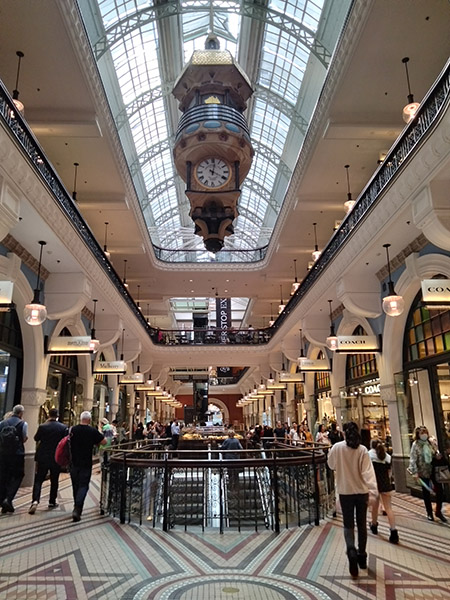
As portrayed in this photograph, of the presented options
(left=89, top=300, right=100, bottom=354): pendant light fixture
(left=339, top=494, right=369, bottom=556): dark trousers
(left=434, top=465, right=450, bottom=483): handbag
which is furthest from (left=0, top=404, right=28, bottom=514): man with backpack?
(left=434, top=465, right=450, bottom=483): handbag

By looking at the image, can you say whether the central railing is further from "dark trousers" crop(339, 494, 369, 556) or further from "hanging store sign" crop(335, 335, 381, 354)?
"hanging store sign" crop(335, 335, 381, 354)

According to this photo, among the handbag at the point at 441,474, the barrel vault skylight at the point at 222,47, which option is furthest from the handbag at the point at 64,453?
the barrel vault skylight at the point at 222,47

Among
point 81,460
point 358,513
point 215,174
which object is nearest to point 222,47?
point 215,174

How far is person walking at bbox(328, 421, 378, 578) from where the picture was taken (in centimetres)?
432

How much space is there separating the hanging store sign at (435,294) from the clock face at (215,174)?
15.5 feet

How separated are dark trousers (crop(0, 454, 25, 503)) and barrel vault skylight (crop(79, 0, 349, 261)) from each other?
934cm

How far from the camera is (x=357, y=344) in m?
10.6

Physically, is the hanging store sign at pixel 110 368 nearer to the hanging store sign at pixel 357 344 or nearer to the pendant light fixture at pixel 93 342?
the pendant light fixture at pixel 93 342

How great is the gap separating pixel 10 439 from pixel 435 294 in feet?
22.8

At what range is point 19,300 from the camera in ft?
30.8

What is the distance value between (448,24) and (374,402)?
8.72 metres


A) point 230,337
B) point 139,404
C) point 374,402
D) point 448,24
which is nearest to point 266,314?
point 230,337

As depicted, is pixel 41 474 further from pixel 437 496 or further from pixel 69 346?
pixel 437 496

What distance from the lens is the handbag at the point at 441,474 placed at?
21.9ft
